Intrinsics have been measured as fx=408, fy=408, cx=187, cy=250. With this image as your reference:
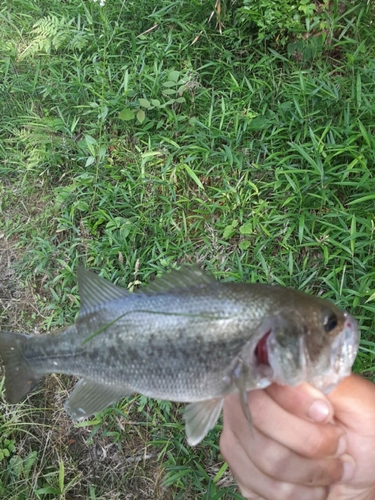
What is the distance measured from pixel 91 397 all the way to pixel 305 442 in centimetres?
124

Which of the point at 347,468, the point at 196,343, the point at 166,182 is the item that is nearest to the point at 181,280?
the point at 196,343

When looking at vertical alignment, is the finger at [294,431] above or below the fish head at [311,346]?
below

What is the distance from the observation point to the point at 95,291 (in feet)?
7.75

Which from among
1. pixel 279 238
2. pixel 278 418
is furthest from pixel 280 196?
pixel 278 418

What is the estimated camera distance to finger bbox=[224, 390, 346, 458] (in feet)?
5.88

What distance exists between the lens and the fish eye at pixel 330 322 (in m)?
1.91

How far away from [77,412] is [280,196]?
252cm

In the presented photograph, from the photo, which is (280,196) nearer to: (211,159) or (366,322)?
(211,159)

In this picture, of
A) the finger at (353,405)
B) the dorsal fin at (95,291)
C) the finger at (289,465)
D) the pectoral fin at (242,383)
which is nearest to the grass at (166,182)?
the finger at (353,405)

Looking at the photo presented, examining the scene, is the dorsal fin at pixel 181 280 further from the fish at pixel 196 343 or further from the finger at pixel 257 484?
the finger at pixel 257 484

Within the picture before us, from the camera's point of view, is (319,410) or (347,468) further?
(347,468)

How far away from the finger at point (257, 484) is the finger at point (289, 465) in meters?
0.07

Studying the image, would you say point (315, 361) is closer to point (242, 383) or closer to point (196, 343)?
point (242, 383)

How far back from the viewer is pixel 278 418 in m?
1.84
